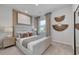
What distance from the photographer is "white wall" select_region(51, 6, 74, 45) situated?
5.85 feet

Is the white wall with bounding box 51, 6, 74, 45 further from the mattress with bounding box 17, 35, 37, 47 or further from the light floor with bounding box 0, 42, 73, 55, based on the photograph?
the mattress with bounding box 17, 35, 37, 47

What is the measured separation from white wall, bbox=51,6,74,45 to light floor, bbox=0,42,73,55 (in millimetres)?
120

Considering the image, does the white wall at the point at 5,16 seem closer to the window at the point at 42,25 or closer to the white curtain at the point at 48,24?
the window at the point at 42,25

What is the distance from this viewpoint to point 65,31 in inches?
74.6

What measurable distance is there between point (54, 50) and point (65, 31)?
1.71 feet

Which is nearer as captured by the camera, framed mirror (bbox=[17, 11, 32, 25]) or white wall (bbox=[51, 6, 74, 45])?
white wall (bbox=[51, 6, 74, 45])

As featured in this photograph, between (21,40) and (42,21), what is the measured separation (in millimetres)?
708

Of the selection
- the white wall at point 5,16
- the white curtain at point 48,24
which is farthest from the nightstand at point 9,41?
the white curtain at point 48,24

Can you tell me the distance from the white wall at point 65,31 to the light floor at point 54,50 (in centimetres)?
12

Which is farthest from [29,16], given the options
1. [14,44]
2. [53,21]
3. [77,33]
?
[77,33]

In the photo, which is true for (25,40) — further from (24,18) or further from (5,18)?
(5,18)

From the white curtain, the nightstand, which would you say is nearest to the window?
the white curtain
